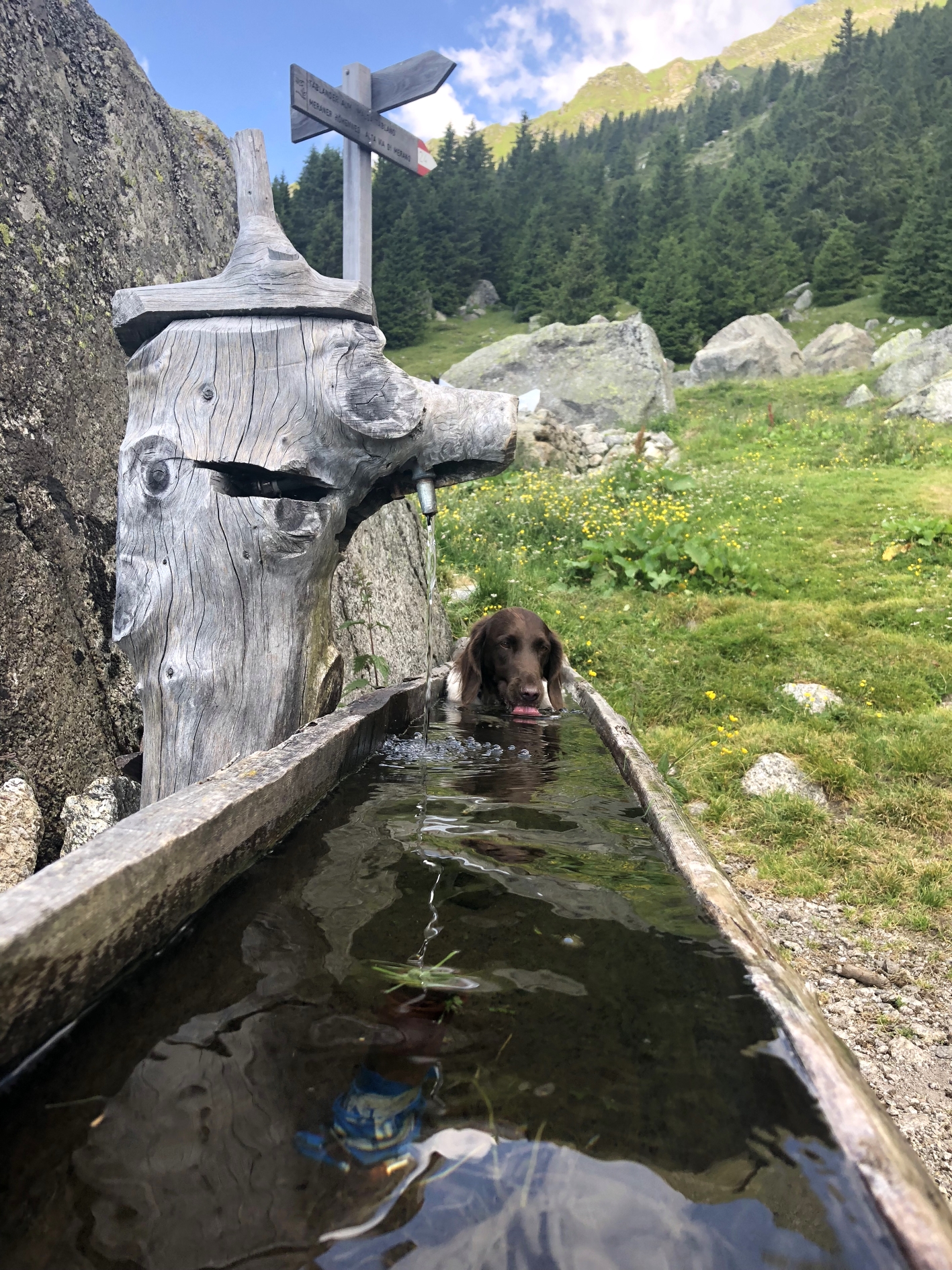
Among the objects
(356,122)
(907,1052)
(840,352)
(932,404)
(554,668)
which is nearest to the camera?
(907,1052)

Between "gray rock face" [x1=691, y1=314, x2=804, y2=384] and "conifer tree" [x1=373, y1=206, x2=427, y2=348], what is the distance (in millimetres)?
19100

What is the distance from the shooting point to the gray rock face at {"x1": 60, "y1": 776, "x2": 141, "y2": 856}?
105 inches

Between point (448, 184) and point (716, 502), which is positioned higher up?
point (448, 184)

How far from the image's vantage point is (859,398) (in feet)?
59.4

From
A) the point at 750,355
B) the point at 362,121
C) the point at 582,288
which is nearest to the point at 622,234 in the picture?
the point at 582,288

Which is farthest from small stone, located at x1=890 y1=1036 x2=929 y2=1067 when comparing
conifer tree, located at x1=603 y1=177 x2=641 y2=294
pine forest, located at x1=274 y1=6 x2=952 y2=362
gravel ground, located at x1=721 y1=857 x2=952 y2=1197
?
conifer tree, located at x1=603 y1=177 x2=641 y2=294

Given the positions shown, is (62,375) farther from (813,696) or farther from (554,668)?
(813,696)

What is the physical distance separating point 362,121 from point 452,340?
4085 centimetres

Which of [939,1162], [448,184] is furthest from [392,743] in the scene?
[448,184]

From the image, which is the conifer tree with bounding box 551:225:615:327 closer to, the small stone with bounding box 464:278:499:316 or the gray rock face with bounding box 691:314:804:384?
the small stone with bounding box 464:278:499:316

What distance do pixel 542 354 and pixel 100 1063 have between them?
57.5 feet

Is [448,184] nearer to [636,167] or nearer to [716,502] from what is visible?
[636,167]

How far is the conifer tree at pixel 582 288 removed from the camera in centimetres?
4228

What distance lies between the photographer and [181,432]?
2568 millimetres
